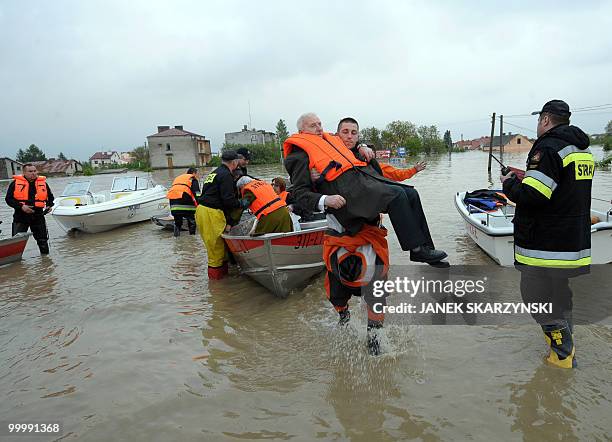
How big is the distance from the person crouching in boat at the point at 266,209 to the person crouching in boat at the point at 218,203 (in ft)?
1.16

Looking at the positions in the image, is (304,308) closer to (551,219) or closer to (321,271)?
(321,271)

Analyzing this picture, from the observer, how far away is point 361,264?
135 inches

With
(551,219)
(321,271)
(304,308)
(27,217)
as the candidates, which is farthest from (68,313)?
(551,219)

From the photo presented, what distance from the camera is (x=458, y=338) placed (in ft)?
13.1

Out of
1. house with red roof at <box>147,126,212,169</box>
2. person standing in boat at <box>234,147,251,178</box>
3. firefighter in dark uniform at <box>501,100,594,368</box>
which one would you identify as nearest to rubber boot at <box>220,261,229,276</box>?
person standing in boat at <box>234,147,251,178</box>

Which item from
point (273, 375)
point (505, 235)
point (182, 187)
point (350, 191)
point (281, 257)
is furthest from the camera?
point (182, 187)

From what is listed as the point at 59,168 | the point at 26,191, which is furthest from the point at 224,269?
the point at 59,168

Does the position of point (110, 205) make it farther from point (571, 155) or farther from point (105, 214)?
point (571, 155)

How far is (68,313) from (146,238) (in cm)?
547

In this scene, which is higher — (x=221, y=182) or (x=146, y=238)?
(x=221, y=182)

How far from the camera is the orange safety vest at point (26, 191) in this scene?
8477 mm

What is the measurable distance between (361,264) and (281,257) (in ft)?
6.57

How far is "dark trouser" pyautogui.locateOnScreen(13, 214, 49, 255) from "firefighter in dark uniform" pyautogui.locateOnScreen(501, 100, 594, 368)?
9.16 m

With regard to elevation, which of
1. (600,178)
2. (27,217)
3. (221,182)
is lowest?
(600,178)
